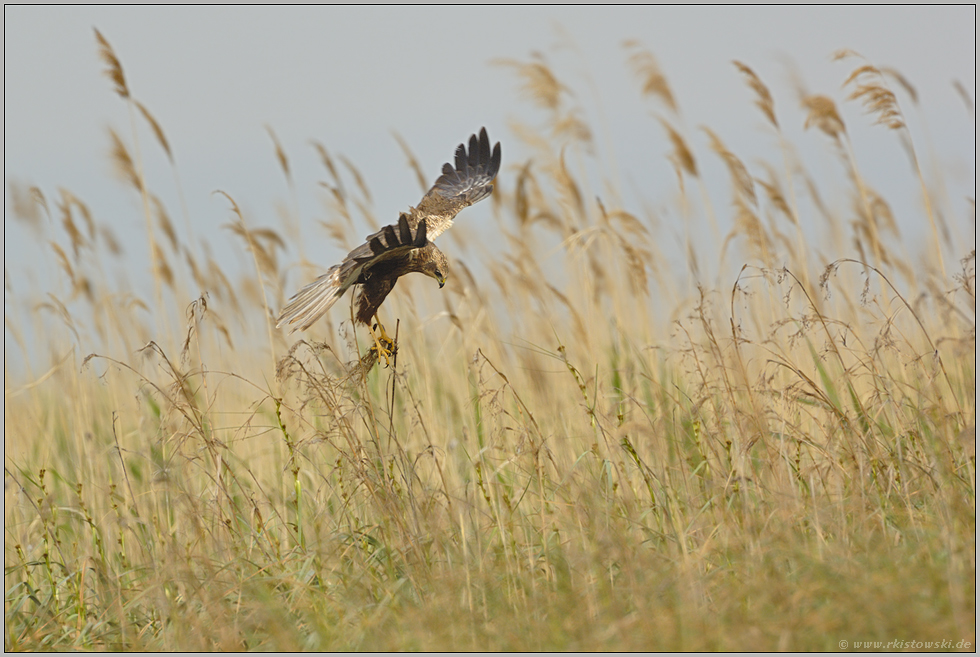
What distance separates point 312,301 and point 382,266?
38cm

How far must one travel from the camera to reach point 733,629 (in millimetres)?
2260

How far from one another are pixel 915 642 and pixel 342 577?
189 centimetres

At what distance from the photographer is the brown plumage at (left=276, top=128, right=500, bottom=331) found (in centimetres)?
342

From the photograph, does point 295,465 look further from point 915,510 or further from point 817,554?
point 915,510

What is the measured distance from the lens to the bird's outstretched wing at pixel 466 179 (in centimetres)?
530

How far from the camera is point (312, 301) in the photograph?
3.88 metres

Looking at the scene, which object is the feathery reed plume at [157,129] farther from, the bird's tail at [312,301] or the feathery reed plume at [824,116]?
the feathery reed plume at [824,116]

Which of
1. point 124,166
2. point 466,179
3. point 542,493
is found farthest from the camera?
point 466,179

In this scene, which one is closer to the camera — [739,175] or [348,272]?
[348,272]

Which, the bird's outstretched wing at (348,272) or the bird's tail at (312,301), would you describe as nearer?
the bird's outstretched wing at (348,272)

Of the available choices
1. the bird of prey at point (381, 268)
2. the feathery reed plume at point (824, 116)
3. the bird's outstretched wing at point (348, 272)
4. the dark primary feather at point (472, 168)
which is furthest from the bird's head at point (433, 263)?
the feathery reed plume at point (824, 116)

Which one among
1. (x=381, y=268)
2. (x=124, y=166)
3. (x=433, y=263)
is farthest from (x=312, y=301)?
(x=124, y=166)

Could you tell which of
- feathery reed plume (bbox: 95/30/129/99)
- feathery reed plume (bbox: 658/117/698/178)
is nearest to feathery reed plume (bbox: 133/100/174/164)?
feathery reed plume (bbox: 95/30/129/99)

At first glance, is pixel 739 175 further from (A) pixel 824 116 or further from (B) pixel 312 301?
(B) pixel 312 301
